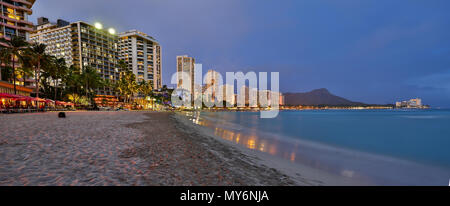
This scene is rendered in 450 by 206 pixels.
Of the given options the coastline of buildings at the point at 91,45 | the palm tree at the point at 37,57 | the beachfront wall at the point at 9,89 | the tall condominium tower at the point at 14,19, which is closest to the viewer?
the palm tree at the point at 37,57

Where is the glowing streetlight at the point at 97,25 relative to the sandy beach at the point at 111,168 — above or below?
above

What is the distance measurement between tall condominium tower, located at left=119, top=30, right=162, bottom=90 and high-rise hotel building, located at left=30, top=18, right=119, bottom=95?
17241 mm

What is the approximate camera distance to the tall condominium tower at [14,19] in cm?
6291

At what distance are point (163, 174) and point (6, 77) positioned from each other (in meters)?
85.9

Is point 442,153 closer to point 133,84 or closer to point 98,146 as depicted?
point 98,146

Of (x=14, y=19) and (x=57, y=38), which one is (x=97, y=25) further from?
(x=14, y=19)

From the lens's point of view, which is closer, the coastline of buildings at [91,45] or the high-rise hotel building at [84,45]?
the high-rise hotel building at [84,45]

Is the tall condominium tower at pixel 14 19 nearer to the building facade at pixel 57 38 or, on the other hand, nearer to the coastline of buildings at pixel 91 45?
the coastline of buildings at pixel 91 45

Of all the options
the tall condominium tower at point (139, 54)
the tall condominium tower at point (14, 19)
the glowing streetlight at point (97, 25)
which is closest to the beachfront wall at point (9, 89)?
the tall condominium tower at point (14, 19)

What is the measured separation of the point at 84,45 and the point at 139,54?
1740 inches

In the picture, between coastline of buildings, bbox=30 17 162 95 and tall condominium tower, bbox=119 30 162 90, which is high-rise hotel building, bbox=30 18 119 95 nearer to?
coastline of buildings, bbox=30 17 162 95

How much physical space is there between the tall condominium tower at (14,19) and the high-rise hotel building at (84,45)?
51661mm
